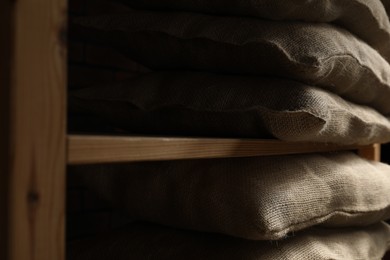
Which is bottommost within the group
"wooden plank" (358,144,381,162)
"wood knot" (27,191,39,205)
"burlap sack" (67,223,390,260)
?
"wooden plank" (358,144,381,162)

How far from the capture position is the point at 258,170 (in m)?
0.78

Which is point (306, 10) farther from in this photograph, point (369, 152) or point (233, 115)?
point (369, 152)

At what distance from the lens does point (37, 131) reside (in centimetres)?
43

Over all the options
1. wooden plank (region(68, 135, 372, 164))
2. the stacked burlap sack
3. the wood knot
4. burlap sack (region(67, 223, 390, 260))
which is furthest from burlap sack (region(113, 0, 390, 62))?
the wood knot

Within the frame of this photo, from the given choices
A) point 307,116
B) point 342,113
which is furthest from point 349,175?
point 307,116

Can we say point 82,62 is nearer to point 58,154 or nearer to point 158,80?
point 158,80

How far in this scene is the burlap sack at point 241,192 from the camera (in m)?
0.73

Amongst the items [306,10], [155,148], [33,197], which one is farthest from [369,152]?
[33,197]

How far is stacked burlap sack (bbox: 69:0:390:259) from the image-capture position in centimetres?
74

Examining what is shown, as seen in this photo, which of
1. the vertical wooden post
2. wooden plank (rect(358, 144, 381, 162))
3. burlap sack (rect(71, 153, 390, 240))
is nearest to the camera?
the vertical wooden post

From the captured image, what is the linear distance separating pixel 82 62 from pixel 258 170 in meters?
0.49

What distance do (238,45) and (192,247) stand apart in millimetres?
305

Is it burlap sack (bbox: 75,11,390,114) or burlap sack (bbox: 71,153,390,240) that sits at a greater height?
burlap sack (bbox: 75,11,390,114)

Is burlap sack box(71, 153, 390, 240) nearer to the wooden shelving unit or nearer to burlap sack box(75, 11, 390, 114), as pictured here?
burlap sack box(75, 11, 390, 114)
